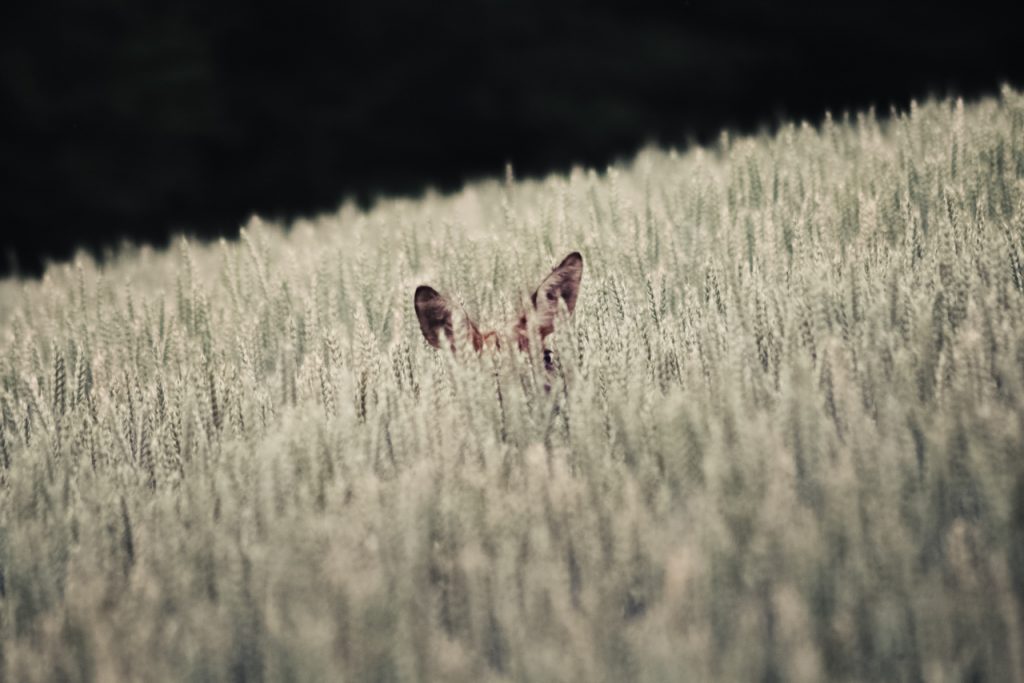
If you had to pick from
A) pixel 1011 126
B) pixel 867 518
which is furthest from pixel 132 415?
pixel 1011 126

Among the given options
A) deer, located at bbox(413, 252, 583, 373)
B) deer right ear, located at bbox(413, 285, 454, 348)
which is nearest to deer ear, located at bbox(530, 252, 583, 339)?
deer, located at bbox(413, 252, 583, 373)

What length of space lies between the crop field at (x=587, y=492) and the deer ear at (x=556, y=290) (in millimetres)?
44

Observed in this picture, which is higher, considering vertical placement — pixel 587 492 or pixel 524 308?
pixel 524 308

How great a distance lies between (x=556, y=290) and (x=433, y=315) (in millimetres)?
184

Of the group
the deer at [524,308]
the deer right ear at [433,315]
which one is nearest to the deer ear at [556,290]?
the deer at [524,308]

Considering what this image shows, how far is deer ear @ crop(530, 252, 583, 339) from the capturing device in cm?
125

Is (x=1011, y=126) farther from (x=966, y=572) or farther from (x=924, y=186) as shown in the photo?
(x=966, y=572)

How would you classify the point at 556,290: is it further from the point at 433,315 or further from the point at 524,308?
the point at 433,315

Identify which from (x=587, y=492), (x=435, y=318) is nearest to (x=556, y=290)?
(x=435, y=318)

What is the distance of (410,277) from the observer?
5.54ft

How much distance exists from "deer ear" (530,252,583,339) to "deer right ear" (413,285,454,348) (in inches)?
5.1

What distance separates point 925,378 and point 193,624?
704 millimetres

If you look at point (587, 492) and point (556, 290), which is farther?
point (556, 290)

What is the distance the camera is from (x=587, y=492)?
0.74m
